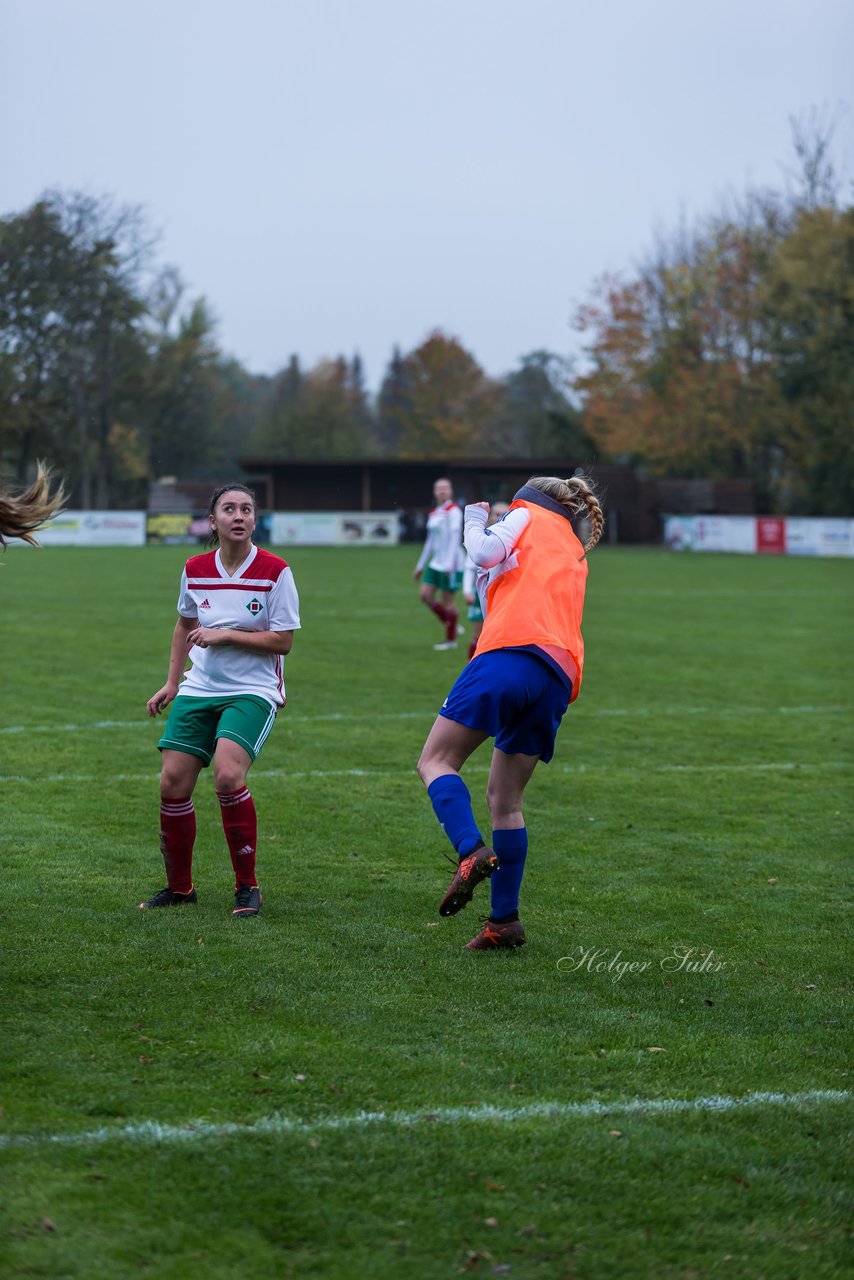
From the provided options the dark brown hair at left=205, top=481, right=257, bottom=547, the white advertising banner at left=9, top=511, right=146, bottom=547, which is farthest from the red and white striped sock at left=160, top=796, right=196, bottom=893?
the white advertising banner at left=9, top=511, right=146, bottom=547

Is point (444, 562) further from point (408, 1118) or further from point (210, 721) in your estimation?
point (408, 1118)

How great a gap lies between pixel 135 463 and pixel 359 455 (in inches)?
526

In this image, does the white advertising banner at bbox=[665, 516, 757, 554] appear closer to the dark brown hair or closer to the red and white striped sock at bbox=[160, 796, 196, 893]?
the dark brown hair

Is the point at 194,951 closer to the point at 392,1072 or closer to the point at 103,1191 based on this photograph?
the point at 392,1072

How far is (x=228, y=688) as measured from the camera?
585 cm

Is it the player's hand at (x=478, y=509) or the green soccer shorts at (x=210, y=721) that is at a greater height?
the player's hand at (x=478, y=509)

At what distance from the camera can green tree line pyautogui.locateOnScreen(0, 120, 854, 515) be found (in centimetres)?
5494

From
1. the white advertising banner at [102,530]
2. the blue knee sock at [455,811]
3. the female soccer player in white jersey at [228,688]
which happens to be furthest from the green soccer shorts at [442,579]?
the white advertising banner at [102,530]

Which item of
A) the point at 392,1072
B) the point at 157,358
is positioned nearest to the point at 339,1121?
the point at 392,1072

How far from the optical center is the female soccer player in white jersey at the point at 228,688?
5715 mm

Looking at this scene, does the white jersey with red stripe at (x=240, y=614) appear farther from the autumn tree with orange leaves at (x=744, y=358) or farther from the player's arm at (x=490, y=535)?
the autumn tree with orange leaves at (x=744, y=358)

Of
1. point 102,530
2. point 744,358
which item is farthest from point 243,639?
point 744,358

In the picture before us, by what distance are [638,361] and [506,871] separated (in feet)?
210

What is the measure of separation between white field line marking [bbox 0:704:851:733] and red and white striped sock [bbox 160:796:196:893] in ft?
14.8
